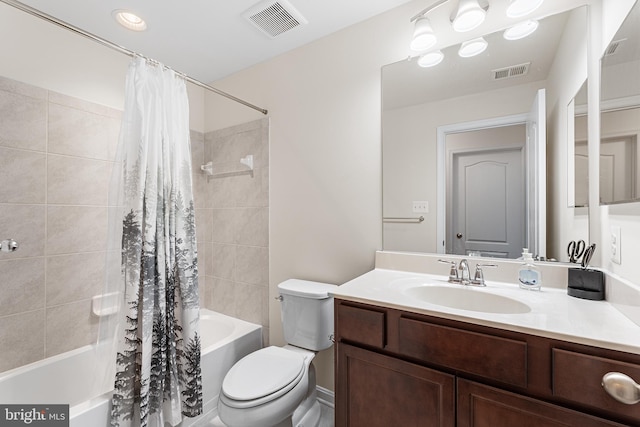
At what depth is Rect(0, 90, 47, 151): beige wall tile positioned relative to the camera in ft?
4.87

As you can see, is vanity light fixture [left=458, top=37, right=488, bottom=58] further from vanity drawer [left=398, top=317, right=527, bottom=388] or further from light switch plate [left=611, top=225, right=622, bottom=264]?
vanity drawer [left=398, top=317, right=527, bottom=388]

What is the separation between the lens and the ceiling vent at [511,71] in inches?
51.6

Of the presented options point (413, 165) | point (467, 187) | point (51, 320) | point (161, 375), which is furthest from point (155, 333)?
point (467, 187)

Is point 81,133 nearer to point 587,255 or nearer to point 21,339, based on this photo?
point 21,339

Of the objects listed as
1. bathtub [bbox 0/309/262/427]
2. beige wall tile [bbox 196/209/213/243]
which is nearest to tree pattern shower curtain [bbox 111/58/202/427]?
bathtub [bbox 0/309/262/427]

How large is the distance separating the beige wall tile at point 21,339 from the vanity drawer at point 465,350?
197 centimetres

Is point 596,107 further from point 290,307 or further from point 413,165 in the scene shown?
point 290,307

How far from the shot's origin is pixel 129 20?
1694 millimetres

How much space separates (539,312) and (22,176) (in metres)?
2.51

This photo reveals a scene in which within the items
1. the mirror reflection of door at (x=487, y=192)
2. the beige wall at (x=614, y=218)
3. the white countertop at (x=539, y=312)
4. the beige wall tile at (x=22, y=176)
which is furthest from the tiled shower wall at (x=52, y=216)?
the beige wall at (x=614, y=218)

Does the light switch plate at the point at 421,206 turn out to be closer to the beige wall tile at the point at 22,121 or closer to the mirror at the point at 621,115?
the mirror at the point at 621,115

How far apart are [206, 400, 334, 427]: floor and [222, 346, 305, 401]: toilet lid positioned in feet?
1.54

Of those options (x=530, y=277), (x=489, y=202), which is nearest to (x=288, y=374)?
(x=530, y=277)

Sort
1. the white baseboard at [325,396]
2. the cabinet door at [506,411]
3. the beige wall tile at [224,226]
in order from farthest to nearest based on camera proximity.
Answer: the beige wall tile at [224,226]
the white baseboard at [325,396]
the cabinet door at [506,411]
